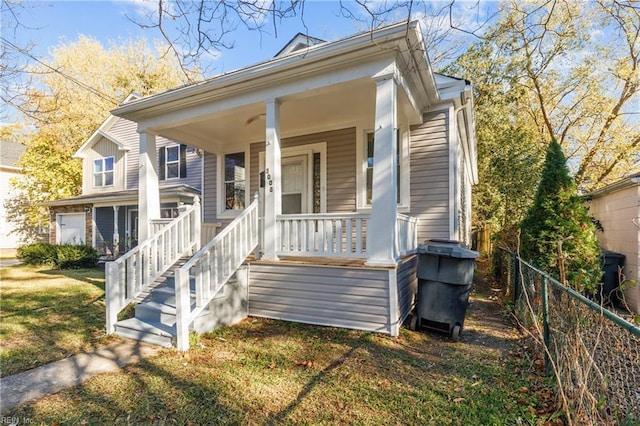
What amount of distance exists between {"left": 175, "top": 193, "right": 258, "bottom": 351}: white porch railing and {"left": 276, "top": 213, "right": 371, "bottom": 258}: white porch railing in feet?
1.74

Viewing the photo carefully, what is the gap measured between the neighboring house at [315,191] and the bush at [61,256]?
783cm

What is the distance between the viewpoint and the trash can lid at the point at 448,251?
4.32 metres

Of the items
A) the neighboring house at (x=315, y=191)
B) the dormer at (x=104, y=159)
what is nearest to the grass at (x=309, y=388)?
the neighboring house at (x=315, y=191)

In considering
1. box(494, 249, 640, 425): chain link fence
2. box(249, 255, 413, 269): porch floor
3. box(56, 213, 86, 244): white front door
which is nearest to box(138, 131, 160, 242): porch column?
box(249, 255, 413, 269): porch floor

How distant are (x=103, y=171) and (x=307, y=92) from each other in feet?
50.4

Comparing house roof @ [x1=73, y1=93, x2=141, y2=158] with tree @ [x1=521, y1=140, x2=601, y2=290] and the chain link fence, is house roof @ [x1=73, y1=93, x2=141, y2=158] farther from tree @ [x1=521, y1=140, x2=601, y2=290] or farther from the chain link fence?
the chain link fence

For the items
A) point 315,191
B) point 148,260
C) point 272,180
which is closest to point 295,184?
point 315,191

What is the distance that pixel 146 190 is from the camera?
21.1 ft

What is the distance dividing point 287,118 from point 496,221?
38.5 ft

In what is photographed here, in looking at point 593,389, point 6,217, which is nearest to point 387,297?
point 593,389

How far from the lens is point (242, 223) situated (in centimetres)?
517

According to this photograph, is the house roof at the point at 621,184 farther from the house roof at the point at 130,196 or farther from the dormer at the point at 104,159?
the dormer at the point at 104,159

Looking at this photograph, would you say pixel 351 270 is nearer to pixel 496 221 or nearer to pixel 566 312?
pixel 566 312

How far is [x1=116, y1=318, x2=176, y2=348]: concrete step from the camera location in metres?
4.07
